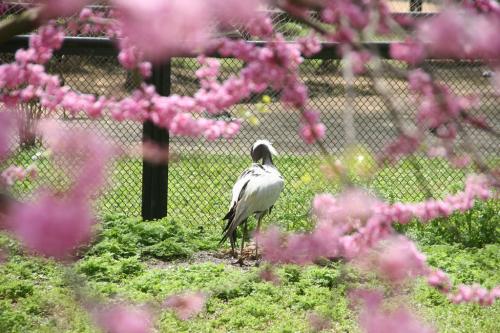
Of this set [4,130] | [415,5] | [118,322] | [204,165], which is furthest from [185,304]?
[204,165]

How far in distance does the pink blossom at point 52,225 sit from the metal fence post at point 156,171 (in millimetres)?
4487

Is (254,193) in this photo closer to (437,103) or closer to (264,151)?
(264,151)

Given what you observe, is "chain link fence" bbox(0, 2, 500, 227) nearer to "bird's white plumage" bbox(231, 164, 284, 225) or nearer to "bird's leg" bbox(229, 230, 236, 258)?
"bird's white plumage" bbox(231, 164, 284, 225)

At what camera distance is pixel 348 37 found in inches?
98.2

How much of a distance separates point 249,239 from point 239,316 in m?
1.80

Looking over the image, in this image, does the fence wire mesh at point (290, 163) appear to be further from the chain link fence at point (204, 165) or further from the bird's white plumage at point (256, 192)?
A: the bird's white plumage at point (256, 192)

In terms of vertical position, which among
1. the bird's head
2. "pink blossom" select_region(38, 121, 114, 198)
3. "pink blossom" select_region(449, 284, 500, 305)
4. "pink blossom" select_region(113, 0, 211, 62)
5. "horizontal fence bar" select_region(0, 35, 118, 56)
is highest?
"horizontal fence bar" select_region(0, 35, 118, 56)

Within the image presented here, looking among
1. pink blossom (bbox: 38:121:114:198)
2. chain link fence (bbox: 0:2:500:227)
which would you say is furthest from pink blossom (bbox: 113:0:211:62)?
chain link fence (bbox: 0:2:500:227)

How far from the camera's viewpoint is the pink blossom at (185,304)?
5.00 meters

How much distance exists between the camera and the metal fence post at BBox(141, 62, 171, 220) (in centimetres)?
662

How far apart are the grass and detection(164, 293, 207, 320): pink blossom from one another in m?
0.05

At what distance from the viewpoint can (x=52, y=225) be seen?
209 centimetres

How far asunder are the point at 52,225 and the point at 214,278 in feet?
12.0

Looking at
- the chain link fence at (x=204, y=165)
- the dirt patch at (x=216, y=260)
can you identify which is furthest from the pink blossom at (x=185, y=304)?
the chain link fence at (x=204, y=165)
